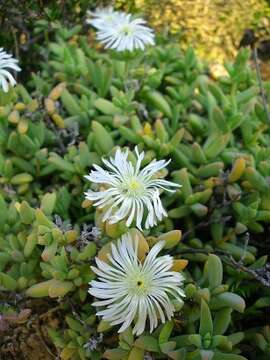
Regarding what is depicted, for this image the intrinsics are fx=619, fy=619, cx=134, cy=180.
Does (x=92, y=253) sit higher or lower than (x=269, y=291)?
higher

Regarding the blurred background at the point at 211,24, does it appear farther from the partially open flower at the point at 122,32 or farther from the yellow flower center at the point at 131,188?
the yellow flower center at the point at 131,188

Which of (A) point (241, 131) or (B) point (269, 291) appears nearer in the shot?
(B) point (269, 291)

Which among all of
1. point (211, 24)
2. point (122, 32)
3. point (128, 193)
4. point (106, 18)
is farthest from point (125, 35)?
point (128, 193)

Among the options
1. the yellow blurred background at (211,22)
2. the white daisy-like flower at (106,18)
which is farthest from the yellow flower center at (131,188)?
the yellow blurred background at (211,22)

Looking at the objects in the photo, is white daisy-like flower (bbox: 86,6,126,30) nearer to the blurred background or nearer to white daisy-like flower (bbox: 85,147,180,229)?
the blurred background

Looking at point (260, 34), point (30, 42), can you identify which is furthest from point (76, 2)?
point (260, 34)

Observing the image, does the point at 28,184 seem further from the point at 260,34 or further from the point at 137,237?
the point at 260,34

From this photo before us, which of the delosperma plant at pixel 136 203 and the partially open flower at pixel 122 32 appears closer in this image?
the delosperma plant at pixel 136 203

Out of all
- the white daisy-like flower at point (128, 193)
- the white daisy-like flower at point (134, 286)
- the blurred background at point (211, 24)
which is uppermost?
the blurred background at point (211, 24)
